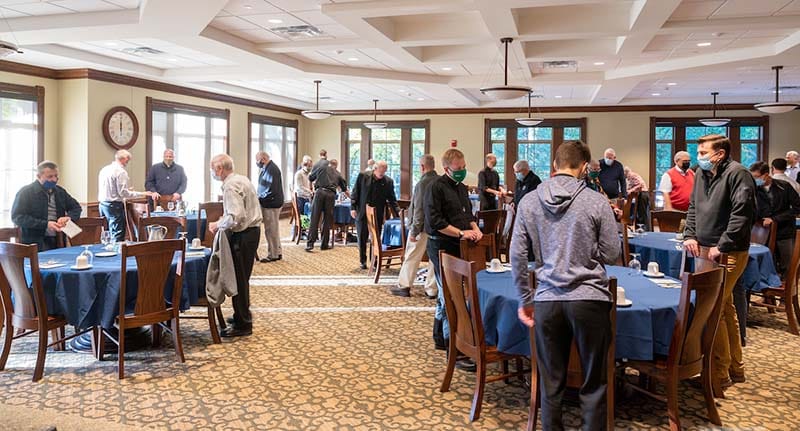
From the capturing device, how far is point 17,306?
429 centimetres

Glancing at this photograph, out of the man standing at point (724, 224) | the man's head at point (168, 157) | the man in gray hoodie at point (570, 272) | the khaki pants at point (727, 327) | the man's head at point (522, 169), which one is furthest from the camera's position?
the man's head at point (168, 157)

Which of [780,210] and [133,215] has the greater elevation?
[780,210]

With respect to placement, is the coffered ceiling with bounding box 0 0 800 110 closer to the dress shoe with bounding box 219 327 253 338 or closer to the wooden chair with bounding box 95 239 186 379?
the wooden chair with bounding box 95 239 186 379

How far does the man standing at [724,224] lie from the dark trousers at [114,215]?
6979 mm

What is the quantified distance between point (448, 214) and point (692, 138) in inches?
521

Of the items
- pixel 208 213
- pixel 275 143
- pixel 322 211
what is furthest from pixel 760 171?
pixel 275 143

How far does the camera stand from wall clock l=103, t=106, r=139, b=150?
1017 centimetres

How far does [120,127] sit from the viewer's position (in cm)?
1048

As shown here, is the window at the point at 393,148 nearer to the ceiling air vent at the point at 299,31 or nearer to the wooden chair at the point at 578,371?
the ceiling air vent at the point at 299,31

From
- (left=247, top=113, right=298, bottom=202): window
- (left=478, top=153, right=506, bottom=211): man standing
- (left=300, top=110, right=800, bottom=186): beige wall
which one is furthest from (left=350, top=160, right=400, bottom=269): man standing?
(left=300, top=110, right=800, bottom=186): beige wall

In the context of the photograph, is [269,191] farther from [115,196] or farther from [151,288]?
[151,288]

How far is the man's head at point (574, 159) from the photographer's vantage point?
2.78 m

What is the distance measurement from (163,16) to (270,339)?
3.35 metres

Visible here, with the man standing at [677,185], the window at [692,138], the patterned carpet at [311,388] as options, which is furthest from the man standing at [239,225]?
the window at [692,138]
